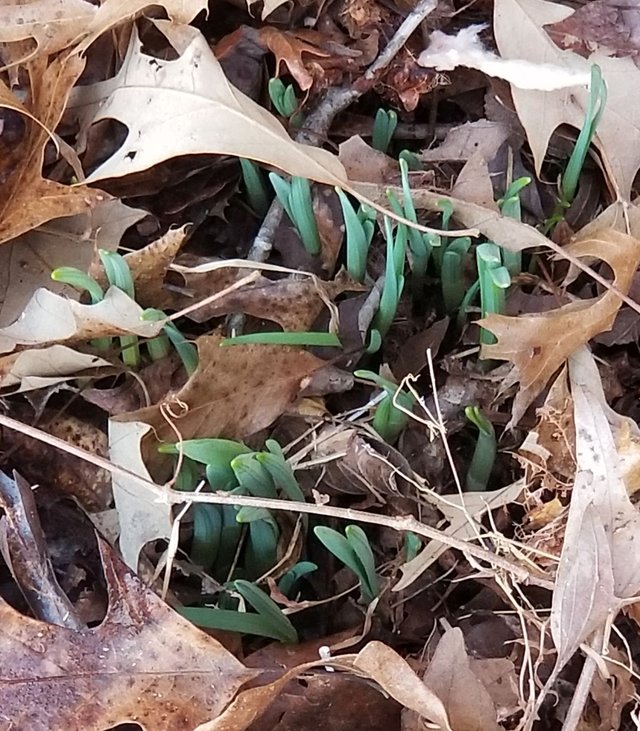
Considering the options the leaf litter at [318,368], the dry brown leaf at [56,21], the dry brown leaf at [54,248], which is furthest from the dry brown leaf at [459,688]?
the dry brown leaf at [56,21]

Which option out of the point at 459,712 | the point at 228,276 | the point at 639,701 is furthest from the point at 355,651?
the point at 228,276

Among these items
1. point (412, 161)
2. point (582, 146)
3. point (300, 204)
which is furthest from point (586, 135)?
point (300, 204)

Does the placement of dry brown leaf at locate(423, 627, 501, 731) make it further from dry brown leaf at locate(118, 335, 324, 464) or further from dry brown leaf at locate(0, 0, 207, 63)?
dry brown leaf at locate(0, 0, 207, 63)

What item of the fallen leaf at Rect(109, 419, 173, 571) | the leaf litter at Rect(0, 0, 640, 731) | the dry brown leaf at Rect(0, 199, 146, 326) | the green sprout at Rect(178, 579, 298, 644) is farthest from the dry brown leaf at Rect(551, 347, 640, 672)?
the dry brown leaf at Rect(0, 199, 146, 326)

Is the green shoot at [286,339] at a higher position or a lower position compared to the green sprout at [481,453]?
higher

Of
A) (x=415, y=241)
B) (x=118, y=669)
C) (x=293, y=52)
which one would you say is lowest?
(x=118, y=669)

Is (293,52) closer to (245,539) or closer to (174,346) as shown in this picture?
(174,346)

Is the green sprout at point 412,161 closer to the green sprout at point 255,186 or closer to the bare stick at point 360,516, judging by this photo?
the green sprout at point 255,186
